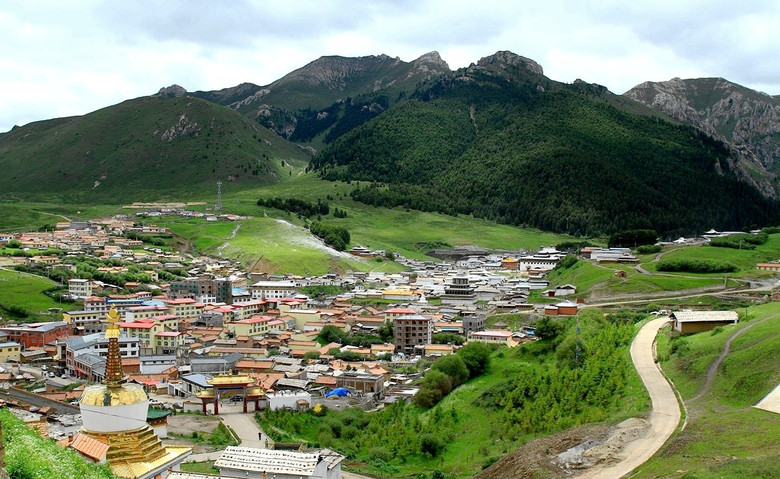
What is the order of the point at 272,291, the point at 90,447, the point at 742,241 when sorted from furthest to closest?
the point at 742,241, the point at 272,291, the point at 90,447

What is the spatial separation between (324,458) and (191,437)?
1199 centimetres

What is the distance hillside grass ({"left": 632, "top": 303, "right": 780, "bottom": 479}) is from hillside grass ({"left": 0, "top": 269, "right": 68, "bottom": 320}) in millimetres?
60555

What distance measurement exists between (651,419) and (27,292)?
6889 centimetres

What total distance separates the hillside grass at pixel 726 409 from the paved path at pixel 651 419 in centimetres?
49

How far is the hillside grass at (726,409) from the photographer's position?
22.2m

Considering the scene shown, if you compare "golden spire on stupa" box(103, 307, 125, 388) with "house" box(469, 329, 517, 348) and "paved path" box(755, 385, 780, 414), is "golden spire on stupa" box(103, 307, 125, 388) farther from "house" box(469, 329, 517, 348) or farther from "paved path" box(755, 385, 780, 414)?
"house" box(469, 329, 517, 348)

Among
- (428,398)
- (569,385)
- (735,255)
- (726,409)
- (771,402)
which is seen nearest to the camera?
(771,402)

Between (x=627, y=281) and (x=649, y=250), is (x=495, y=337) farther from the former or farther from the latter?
(x=649, y=250)

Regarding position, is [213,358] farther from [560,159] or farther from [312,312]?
[560,159]

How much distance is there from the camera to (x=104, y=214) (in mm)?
151625

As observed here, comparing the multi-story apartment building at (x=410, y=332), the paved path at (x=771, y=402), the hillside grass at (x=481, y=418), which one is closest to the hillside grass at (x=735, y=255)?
the multi-story apartment building at (x=410, y=332)

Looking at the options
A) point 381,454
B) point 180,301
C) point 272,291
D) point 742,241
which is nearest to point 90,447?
point 381,454

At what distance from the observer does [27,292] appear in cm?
7862

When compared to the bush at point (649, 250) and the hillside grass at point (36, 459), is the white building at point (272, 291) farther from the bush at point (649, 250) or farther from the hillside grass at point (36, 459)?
the hillside grass at point (36, 459)
